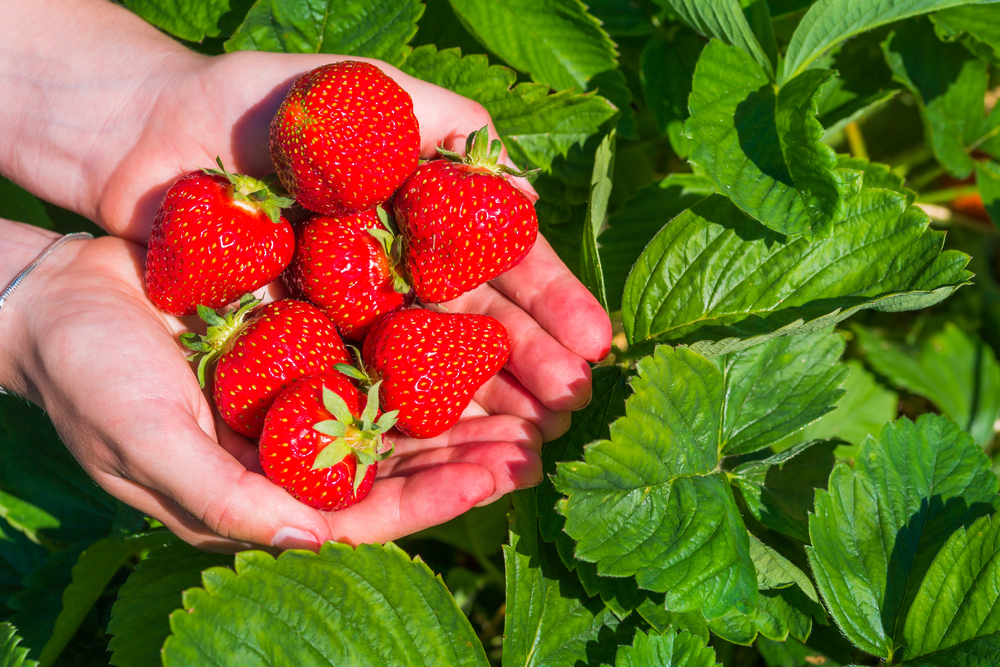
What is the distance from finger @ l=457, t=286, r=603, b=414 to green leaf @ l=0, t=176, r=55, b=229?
175 cm

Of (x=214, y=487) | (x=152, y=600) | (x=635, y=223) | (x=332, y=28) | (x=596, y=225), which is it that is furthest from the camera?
(x=635, y=223)

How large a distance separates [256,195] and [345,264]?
0.28 meters

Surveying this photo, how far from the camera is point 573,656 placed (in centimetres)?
177

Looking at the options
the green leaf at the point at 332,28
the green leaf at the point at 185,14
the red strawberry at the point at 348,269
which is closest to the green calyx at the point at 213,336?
the red strawberry at the point at 348,269

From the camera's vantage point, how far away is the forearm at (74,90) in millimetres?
2219

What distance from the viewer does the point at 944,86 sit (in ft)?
8.32

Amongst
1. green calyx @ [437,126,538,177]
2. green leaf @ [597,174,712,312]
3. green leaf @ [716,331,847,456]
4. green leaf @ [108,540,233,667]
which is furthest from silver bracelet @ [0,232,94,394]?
green leaf @ [716,331,847,456]

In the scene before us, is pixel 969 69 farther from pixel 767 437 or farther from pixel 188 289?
pixel 188 289

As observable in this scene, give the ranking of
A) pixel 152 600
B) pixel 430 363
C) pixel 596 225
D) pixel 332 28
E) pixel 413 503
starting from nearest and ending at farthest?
1. pixel 413 503
2. pixel 430 363
3. pixel 152 600
4. pixel 596 225
5. pixel 332 28

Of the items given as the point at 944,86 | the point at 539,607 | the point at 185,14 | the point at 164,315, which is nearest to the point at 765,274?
the point at 539,607

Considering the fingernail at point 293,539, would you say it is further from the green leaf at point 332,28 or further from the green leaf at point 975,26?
the green leaf at point 975,26

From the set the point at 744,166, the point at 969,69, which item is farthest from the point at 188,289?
the point at 969,69

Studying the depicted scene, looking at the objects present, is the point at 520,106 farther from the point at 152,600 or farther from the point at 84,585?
the point at 84,585

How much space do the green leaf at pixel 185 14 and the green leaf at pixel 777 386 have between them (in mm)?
1833
